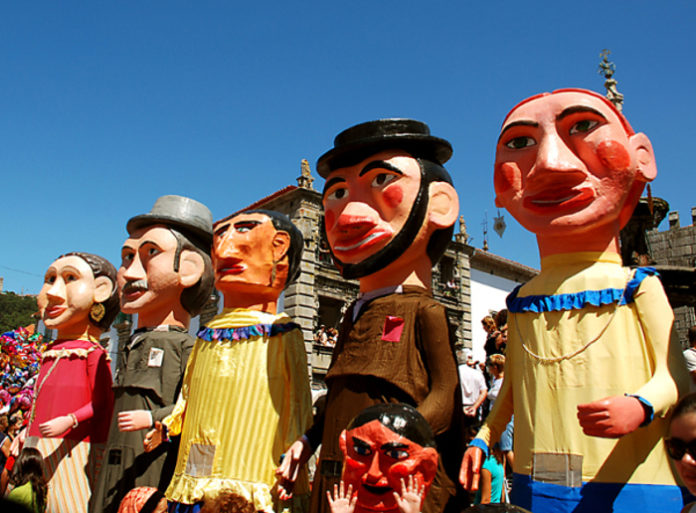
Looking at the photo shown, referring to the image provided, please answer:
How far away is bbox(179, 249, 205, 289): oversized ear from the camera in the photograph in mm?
4766

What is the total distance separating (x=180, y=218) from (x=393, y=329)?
2.38 metres

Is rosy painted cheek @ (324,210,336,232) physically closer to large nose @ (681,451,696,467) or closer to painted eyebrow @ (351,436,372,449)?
painted eyebrow @ (351,436,372,449)

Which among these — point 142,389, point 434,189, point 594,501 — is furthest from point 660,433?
point 142,389

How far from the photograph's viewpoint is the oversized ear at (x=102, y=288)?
218 inches

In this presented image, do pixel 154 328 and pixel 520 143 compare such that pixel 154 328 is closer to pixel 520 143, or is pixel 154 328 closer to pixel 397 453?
pixel 397 453

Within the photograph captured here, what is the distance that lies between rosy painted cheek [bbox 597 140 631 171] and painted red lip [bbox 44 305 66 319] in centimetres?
443

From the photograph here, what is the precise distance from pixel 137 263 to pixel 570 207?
325 cm

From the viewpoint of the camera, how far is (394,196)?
11.0 ft

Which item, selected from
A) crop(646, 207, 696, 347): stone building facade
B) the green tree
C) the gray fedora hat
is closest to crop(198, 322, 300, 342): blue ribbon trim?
the gray fedora hat

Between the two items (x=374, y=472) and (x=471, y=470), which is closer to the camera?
(x=374, y=472)

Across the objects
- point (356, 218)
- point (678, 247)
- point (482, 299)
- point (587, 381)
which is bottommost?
point (587, 381)

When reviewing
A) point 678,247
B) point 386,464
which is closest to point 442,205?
point 386,464

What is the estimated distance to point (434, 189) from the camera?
346cm

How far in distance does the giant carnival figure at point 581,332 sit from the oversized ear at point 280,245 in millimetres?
1690
